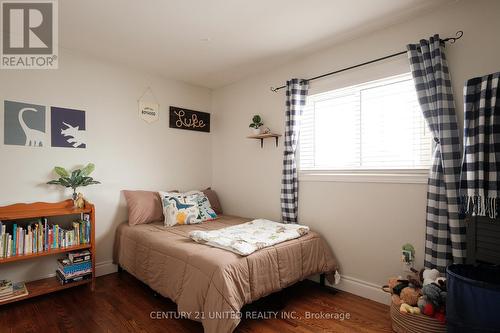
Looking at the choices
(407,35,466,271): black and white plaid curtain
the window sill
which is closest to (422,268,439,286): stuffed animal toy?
(407,35,466,271): black and white plaid curtain

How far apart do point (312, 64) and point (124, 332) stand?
2.87 m

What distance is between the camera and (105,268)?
2961mm

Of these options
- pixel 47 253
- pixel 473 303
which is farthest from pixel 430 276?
pixel 47 253

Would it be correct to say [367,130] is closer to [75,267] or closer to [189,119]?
[189,119]

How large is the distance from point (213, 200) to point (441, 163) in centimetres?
255

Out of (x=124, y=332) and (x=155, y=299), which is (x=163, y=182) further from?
(x=124, y=332)

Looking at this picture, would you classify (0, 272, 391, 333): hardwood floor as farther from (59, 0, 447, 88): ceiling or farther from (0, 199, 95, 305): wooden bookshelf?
(59, 0, 447, 88): ceiling

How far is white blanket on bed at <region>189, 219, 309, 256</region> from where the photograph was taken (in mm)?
1981

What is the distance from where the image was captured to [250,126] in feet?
10.6

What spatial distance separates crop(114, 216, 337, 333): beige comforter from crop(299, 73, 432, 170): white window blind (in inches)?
32.3

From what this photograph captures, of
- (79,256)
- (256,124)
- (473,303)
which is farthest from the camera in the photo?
(256,124)

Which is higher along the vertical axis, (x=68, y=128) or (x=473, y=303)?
(x=68, y=128)

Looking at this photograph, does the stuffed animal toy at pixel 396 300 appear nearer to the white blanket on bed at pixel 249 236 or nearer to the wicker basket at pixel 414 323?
the wicker basket at pixel 414 323

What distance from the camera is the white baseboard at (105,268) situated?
2.91 meters
